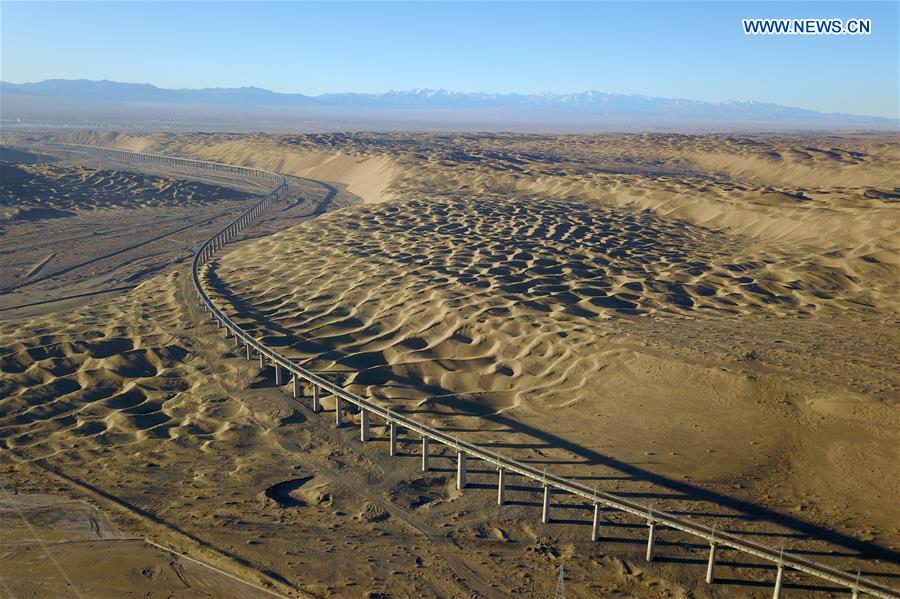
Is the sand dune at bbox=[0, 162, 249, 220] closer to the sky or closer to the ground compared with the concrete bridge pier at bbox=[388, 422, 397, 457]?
closer to the sky

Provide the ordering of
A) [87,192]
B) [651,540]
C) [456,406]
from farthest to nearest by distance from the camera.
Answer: [87,192], [456,406], [651,540]

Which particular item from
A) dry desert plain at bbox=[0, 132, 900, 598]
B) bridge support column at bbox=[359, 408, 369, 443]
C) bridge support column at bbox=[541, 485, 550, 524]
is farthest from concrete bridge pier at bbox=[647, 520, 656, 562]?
bridge support column at bbox=[359, 408, 369, 443]

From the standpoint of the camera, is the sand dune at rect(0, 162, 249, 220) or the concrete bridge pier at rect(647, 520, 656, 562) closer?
the concrete bridge pier at rect(647, 520, 656, 562)

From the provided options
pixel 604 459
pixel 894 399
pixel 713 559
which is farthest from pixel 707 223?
pixel 713 559

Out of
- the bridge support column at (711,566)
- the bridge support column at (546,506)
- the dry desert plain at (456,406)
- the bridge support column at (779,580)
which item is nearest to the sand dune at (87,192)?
the dry desert plain at (456,406)

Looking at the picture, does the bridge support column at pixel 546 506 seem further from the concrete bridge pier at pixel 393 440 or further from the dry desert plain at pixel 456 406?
the concrete bridge pier at pixel 393 440

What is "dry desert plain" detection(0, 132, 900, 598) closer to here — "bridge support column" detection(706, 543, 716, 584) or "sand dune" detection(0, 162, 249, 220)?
"bridge support column" detection(706, 543, 716, 584)

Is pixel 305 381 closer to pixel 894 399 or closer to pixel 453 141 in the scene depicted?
pixel 894 399

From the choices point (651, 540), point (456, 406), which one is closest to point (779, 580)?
point (651, 540)

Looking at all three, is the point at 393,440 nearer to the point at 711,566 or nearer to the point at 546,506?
the point at 546,506
